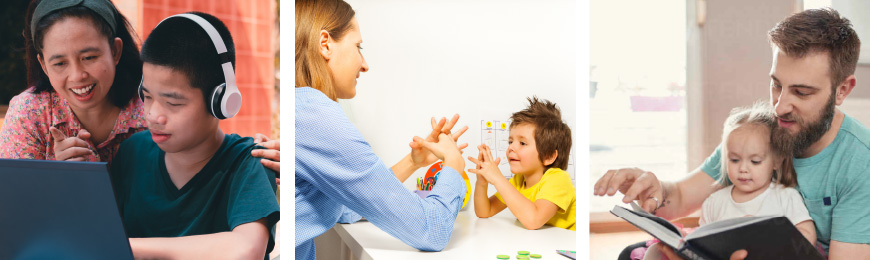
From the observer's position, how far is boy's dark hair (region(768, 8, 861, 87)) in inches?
51.6

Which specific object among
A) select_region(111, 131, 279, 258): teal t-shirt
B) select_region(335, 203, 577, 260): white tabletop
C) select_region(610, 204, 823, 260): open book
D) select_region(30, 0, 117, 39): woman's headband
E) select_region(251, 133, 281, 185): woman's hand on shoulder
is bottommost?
select_region(335, 203, 577, 260): white tabletop

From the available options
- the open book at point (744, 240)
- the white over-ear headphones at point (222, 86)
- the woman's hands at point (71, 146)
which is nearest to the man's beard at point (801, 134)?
the open book at point (744, 240)

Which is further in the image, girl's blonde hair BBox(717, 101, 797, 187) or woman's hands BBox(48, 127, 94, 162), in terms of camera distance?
woman's hands BBox(48, 127, 94, 162)

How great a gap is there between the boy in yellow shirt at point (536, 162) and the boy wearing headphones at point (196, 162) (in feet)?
2.79

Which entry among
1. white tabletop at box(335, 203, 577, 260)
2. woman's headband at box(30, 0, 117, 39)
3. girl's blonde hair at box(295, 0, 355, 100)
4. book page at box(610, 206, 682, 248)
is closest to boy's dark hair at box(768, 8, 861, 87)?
book page at box(610, 206, 682, 248)

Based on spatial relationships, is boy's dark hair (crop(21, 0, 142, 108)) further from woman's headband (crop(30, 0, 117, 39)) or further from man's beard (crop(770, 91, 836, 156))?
man's beard (crop(770, 91, 836, 156))

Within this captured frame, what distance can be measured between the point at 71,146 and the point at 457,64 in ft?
4.40

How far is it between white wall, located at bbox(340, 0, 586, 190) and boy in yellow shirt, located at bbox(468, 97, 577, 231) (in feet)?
0.21

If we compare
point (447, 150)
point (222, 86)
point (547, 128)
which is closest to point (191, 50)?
point (222, 86)

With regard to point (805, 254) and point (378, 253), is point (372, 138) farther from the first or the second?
point (805, 254)

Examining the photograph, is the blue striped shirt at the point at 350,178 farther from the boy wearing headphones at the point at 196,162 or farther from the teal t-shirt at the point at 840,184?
the teal t-shirt at the point at 840,184

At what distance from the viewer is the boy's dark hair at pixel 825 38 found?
131 centimetres

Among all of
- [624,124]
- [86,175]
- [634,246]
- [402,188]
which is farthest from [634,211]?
[86,175]

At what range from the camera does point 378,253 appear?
5.50ft
